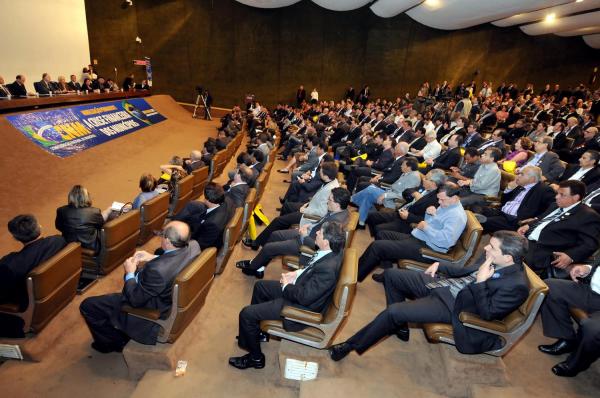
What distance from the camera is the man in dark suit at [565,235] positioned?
9.16 ft

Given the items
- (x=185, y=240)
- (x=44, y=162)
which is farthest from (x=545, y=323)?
(x=44, y=162)

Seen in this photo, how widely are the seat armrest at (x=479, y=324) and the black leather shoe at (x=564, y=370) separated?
0.71 m

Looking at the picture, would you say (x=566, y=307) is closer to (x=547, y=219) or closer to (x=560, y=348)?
(x=560, y=348)

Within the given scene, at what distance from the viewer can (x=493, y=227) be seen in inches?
148

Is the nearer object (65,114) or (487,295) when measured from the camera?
(487,295)

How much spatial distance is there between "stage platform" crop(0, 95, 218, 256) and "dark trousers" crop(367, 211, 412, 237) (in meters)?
3.75

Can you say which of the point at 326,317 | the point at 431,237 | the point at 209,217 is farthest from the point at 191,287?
the point at 431,237

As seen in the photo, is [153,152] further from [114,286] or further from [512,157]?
[512,157]

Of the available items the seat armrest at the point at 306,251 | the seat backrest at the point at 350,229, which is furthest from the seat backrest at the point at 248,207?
the seat backrest at the point at 350,229

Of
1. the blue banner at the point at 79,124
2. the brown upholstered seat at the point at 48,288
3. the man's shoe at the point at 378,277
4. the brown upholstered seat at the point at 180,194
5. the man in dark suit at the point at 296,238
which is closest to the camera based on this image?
the brown upholstered seat at the point at 48,288

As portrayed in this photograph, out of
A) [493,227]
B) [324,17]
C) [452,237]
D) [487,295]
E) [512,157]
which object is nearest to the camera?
[487,295]

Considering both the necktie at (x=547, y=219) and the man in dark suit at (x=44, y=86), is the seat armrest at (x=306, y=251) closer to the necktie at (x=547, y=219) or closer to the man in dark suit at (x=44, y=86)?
the necktie at (x=547, y=219)

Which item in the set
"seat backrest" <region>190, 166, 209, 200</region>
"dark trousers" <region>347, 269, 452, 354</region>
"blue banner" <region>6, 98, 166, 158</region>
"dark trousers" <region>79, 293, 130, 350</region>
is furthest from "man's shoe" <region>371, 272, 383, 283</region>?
"blue banner" <region>6, 98, 166, 158</region>

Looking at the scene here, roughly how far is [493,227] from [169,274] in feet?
10.9
